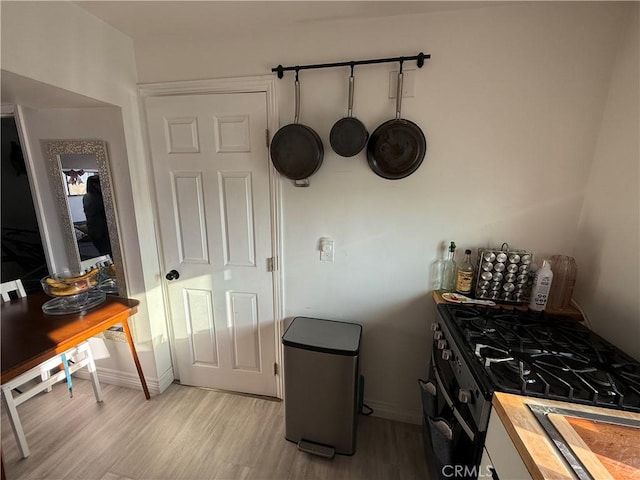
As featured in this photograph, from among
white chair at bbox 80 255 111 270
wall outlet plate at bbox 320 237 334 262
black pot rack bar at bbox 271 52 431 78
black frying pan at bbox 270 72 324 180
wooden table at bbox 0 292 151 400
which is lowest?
wooden table at bbox 0 292 151 400

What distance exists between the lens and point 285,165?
1.53 m

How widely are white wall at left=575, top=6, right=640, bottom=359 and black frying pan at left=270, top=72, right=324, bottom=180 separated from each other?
4.32 feet

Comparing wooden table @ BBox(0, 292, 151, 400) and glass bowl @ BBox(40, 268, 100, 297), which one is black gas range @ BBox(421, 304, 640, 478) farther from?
glass bowl @ BBox(40, 268, 100, 297)

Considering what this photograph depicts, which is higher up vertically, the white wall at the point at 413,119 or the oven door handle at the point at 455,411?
the white wall at the point at 413,119

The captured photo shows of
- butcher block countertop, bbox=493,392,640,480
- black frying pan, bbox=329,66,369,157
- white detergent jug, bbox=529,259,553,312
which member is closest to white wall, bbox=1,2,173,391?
black frying pan, bbox=329,66,369,157

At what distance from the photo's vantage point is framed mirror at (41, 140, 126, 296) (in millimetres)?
1712

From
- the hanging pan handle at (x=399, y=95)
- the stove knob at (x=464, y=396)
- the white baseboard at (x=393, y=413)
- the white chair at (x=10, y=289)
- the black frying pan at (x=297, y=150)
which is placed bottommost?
the white baseboard at (x=393, y=413)

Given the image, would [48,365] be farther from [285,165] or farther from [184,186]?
[285,165]

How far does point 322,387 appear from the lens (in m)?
1.48

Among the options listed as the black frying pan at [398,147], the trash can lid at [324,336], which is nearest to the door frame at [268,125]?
the trash can lid at [324,336]

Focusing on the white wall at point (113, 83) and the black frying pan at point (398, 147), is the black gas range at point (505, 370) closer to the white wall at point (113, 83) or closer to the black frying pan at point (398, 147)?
the black frying pan at point (398, 147)

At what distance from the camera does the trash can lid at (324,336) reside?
1435 mm

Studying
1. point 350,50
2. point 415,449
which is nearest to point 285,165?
point 350,50

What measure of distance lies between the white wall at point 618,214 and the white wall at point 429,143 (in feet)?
0.13
